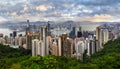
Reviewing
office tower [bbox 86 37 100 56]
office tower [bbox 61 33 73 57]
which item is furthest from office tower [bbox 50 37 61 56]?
office tower [bbox 86 37 100 56]

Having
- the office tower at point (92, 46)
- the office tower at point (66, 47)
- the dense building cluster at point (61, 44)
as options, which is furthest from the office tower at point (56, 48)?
the office tower at point (92, 46)

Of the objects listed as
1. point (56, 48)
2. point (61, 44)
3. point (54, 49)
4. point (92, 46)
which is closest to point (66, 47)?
point (61, 44)

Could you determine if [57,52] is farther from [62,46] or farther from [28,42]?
[28,42]

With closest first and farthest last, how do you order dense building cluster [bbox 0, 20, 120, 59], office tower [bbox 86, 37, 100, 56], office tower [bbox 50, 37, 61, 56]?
dense building cluster [bbox 0, 20, 120, 59] → office tower [bbox 50, 37, 61, 56] → office tower [bbox 86, 37, 100, 56]

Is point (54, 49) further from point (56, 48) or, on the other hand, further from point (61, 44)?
point (61, 44)

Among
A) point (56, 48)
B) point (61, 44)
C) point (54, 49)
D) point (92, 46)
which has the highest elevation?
point (61, 44)

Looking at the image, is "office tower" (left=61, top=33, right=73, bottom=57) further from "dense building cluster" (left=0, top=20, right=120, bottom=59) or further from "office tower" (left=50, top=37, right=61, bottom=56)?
"office tower" (left=50, top=37, right=61, bottom=56)

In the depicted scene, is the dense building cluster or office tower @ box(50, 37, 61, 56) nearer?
the dense building cluster

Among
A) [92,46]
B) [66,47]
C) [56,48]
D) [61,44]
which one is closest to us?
[56,48]

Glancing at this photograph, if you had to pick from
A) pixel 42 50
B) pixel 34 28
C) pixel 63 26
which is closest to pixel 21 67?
pixel 42 50

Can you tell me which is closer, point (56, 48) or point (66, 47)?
point (56, 48)

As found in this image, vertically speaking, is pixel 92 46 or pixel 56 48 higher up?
pixel 56 48
